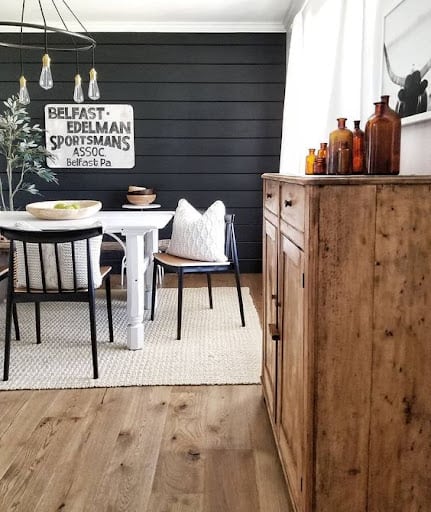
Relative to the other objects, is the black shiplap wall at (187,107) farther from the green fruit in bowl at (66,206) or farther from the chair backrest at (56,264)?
the chair backrest at (56,264)

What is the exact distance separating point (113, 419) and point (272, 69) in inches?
154

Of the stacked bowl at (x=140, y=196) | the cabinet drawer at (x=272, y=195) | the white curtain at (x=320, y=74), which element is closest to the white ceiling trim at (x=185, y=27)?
the white curtain at (x=320, y=74)

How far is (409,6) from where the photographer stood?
1.94 m

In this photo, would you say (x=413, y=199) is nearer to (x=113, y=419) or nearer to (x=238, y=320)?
(x=113, y=419)

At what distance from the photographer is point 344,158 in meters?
1.86

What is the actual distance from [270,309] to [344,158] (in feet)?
2.20

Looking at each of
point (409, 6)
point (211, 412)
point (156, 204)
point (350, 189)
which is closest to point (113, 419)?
point (211, 412)

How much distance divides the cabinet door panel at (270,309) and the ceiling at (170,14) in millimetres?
2708

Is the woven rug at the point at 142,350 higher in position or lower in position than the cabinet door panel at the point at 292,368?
lower

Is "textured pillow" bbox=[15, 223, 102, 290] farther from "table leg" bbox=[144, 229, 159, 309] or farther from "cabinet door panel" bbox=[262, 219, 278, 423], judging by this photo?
"table leg" bbox=[144, 229, 159, 309]

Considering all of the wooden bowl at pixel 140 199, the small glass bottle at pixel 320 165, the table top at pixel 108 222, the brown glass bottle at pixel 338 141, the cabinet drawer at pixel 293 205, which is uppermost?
the brown glass bottle at pixel 338 141

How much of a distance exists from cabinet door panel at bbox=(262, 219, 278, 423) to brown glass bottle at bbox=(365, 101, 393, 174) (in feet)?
1.40

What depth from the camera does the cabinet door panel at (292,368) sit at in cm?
153

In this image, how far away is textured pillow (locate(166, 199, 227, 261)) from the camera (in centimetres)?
345
